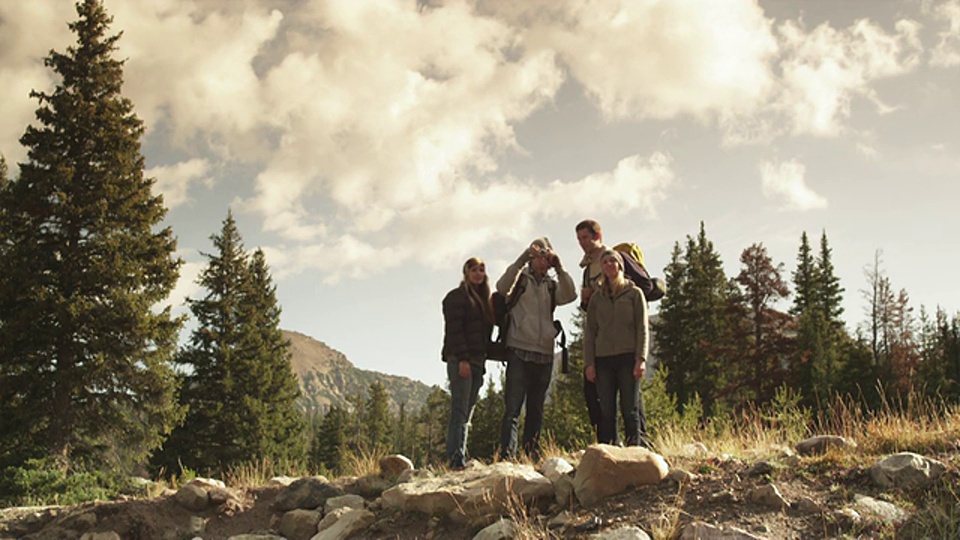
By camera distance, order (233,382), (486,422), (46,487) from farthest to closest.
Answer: (486,422)
(233,382)
(46,487)

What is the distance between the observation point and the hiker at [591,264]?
21.1 ft

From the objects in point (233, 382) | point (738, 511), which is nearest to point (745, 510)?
point (738, 511)

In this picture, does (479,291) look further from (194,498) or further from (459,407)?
(194,498)

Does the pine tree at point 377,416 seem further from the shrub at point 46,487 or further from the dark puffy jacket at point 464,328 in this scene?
the dark puffy jacket at point 464,328

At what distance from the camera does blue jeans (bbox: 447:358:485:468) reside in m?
6.47

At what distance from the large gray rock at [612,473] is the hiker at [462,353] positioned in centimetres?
185

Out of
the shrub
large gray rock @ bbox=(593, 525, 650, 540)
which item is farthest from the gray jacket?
the shrub

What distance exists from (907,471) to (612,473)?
1995 mm

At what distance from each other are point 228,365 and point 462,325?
824 inches

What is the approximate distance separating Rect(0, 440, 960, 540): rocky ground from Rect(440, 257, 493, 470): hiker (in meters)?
1.05

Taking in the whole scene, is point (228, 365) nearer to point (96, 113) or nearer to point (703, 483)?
point (96, 113)

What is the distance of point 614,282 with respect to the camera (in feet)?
20.3

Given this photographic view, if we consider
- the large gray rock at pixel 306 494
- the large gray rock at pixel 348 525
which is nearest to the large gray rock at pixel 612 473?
the large gray rock at pixel 348 525

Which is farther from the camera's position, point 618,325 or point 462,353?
point 462,353
